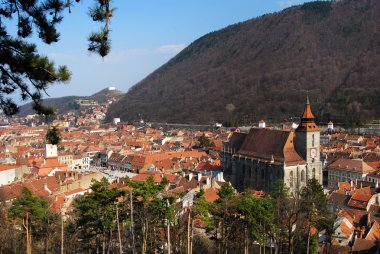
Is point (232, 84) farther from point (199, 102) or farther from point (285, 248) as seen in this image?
point (285, 248)

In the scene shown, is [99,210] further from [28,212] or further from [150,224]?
[28,212]

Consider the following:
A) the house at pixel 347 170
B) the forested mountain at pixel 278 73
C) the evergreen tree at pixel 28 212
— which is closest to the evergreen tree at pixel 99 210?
the evergreen tree at pixel 28 212

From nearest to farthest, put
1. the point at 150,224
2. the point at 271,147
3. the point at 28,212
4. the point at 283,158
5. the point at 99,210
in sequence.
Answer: the point at 150,224
the point at 99,210
the point at 28,212
the point at 283,158
the point at 271,147

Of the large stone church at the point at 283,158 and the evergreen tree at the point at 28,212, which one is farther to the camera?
the large stone church at the point at 283,158

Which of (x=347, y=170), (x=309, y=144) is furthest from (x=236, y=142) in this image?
(x=347, y=170)

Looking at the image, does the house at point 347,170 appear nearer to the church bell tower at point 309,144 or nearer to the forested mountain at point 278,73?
the church bell tower at point 309,144

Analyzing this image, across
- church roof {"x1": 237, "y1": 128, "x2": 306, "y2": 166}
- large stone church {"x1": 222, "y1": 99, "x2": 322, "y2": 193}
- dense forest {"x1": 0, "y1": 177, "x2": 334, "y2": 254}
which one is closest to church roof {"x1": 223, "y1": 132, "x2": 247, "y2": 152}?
church roof {"x1": 237, "y1": 128, "x2": 306, "y2": 166}
